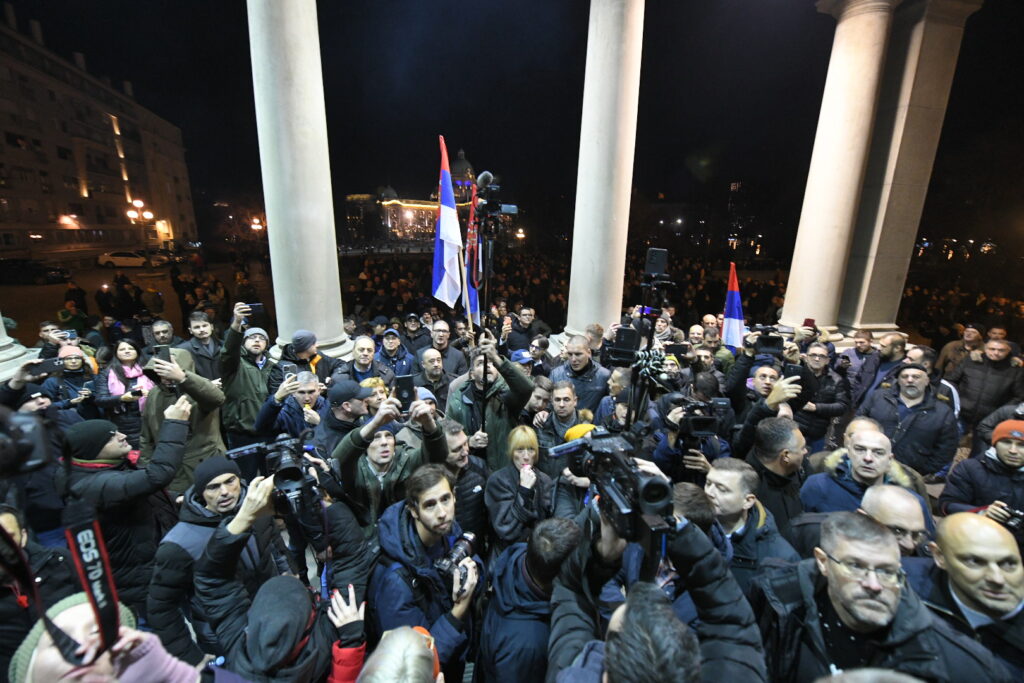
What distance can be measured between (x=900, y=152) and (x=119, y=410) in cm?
1355

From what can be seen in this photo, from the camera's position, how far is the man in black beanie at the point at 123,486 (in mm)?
2691

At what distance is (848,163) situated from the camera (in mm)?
8797

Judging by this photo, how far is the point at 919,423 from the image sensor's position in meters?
Result: 4.69

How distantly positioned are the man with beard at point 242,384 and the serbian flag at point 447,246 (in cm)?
215

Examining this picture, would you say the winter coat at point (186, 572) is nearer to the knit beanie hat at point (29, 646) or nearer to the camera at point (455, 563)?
the knit beanie hat at point (29, 646)

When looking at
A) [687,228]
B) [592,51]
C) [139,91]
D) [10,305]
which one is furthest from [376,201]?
[592,51]

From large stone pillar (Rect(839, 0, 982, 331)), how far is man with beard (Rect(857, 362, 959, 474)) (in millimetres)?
5944

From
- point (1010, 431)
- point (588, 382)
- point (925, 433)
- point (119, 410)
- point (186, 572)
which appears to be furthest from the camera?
point (588, 382)

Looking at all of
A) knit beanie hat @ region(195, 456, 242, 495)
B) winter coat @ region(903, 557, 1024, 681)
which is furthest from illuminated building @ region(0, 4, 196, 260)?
winter coat @ region(903, 557, 1024, 681)

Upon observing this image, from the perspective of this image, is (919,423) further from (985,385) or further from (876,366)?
(985,385)

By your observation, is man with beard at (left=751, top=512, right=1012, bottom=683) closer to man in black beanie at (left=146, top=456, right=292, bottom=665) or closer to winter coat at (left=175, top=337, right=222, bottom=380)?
man in black beanie at (left=146, top=456, right=292, bottom=665)

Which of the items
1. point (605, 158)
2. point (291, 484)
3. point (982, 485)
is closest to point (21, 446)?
point (291, 484)

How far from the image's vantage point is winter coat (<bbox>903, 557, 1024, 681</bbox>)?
1901 millimetres

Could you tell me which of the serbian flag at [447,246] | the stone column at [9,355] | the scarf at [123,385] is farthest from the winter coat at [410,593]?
the stone column at [9,355]
